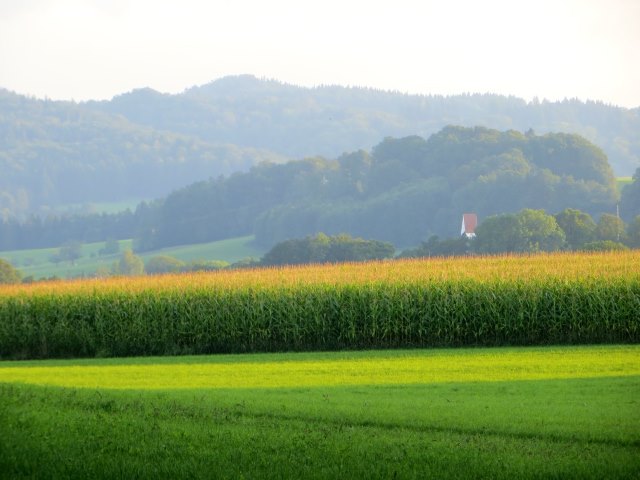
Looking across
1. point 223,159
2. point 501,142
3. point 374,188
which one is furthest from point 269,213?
point 223,159

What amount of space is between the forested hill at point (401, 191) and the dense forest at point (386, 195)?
0.13 m

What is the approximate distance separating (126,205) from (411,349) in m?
138

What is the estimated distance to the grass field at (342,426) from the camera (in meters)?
8.67

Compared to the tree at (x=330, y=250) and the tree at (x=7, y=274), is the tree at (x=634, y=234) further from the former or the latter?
the tree at (x=7, y=274)

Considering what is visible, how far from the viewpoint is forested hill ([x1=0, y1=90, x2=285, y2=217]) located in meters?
154

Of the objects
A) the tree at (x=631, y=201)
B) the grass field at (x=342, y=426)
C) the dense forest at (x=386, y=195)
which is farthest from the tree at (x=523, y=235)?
the grass field at (x=342, y=426)

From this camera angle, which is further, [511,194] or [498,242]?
[511,194]

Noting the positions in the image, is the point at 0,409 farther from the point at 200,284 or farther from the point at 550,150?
the point at 550,150

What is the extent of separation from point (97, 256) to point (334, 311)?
303ft

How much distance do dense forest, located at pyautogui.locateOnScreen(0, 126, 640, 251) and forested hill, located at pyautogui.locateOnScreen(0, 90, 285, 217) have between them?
28887mm

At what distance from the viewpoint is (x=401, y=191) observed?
347 ft

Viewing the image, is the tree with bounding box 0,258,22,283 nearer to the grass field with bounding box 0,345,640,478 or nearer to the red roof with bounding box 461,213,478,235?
the red roof with bounding box 461,213,478,235

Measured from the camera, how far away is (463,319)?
23.4m

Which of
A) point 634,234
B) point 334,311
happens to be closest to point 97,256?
point 634,234
